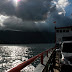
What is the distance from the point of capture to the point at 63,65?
5887mm

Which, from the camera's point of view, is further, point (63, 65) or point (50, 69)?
point (50, 69)

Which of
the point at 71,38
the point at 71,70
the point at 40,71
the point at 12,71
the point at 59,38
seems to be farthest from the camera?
the point at 59,38

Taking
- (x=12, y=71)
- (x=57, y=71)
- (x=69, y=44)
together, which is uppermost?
(x=69, y=44)

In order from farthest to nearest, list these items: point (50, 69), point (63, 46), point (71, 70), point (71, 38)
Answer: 1. point (71, 38)
2. point (63, 46)
3. point (50, 69)
4. point (71, 70)

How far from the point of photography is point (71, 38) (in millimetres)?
15773

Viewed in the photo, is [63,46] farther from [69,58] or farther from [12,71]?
[12,71]

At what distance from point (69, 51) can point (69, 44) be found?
0.61 metres

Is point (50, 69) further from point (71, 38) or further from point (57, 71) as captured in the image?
point (71, 38)

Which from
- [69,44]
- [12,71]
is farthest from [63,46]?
[12,71]

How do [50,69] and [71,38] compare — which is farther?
[71,38]

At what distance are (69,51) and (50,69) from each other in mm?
1949

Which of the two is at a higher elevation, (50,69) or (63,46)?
(63,46)

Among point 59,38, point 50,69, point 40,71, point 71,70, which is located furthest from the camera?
point 59,38

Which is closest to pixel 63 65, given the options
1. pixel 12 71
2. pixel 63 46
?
pixel 63 46
